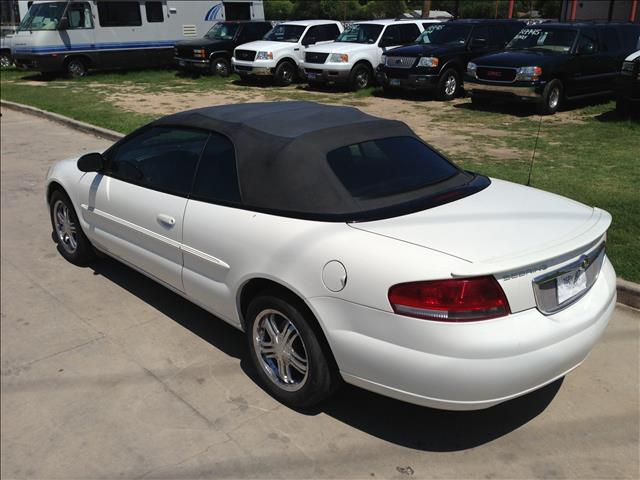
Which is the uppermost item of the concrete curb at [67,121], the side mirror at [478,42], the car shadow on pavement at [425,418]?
the side mirror at [478,42]

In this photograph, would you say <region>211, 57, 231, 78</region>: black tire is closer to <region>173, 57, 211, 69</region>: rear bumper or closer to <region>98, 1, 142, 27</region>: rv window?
<region>173, 57, 211, 69</region>: rear bumper

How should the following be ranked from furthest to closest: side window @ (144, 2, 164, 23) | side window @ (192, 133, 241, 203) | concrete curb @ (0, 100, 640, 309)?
side window @ (144, 2, 164, 23), concrete curb @ (0, 100, 640, 309), side window @ (192, 133, 241, 203)

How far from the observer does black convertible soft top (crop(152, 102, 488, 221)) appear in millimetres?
3371

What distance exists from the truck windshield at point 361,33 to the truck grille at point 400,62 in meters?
2.12

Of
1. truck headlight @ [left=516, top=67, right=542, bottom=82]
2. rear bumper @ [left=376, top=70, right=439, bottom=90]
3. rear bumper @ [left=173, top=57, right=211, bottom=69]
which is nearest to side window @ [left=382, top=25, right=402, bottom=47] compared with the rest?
rear bumper @ [left=376, top=70, right=439, bottom=90]

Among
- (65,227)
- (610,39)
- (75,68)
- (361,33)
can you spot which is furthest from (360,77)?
(65,227)

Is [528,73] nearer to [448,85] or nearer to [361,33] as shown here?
[448,85]

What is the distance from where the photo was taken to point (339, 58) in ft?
53.6

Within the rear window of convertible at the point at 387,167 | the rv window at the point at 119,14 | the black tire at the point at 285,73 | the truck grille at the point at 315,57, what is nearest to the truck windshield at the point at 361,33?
the truck grille at the point at 315,57

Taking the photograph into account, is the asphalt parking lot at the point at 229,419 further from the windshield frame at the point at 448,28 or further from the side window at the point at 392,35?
the side window at the point at 392,35

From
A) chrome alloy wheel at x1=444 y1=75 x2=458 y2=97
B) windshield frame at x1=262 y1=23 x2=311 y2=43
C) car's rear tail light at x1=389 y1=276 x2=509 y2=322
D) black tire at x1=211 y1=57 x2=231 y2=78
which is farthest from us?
black tire at x1=211 y1=57 x2=231 y2=78

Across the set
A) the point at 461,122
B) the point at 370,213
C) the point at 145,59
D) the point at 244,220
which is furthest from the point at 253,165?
the point at 145,59

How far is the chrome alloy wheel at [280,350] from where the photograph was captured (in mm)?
3441

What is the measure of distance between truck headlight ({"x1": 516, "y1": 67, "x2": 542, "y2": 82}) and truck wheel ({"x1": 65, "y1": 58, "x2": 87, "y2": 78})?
14451 millimetres
